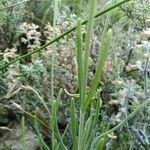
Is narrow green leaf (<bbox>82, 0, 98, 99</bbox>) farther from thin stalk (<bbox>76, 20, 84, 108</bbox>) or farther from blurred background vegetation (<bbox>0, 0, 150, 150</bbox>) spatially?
blurred background vegetation (<bbox>0, 0, 150, 150</bbox>)

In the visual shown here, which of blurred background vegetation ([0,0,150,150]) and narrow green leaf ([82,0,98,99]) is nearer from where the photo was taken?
narrow green leaf ([82,0,98,99])

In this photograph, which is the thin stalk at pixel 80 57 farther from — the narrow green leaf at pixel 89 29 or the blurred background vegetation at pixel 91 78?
the blurred background vegetation at pixel 91 78

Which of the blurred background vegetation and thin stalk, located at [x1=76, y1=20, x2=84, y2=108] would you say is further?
the blurred background vegetation

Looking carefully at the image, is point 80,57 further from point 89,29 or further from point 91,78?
point 91,78

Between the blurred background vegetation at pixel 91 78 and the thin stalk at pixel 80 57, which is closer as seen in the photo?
the thin stalk at pixel 80 57

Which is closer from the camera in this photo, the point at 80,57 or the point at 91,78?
the point at 80,57

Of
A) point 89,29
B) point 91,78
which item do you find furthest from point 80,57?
point 91,78

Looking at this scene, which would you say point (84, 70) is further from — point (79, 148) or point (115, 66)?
point (115, 66)

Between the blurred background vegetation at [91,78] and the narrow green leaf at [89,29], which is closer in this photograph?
the narrow green leaf at [89,29]

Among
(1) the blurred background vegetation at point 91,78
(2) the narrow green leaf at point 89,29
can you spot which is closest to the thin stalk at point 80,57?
(2) the narrow green leaf at point 89,29

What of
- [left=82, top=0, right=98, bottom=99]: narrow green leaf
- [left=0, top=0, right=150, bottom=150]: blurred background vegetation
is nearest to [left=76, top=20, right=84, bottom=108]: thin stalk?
[left=82, top=0, right=98, bottom=99]: narrow green leaf

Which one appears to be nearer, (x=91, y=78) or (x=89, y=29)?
(x=89, y=29)
